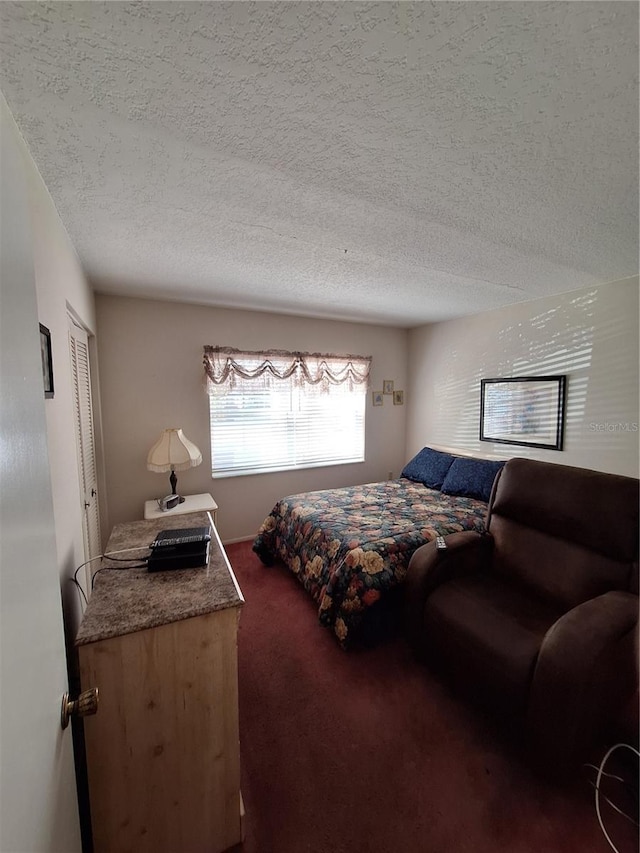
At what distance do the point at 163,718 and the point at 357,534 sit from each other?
4.84 ft

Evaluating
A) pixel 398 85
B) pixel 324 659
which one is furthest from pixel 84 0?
pixel 324 659

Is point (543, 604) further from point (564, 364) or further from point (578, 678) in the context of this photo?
point (564, 364)

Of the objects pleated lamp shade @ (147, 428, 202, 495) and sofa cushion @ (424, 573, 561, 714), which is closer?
sofa cushion @ (424, 573, 561, 714)

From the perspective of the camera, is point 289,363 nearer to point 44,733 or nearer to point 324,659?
point 324,659

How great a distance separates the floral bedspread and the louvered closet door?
1.34 meters

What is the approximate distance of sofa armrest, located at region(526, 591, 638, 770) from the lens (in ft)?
4.09

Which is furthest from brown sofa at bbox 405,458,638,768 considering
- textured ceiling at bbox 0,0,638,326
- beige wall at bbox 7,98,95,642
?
beige wall at bbox 7,98,95,642

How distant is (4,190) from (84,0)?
505 mm

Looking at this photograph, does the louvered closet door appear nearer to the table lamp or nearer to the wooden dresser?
the table lamp

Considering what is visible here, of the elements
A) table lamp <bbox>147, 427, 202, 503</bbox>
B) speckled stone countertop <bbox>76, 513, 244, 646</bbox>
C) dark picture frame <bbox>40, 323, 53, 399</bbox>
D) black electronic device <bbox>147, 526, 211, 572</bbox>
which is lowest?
speckled stone countertop <bbox>76, 513, 244, 646</bbox>

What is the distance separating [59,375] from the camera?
1.44 metres

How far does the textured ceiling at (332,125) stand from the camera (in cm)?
77

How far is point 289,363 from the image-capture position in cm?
365

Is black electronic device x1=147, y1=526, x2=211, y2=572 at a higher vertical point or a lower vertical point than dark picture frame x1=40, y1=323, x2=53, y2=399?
lower
